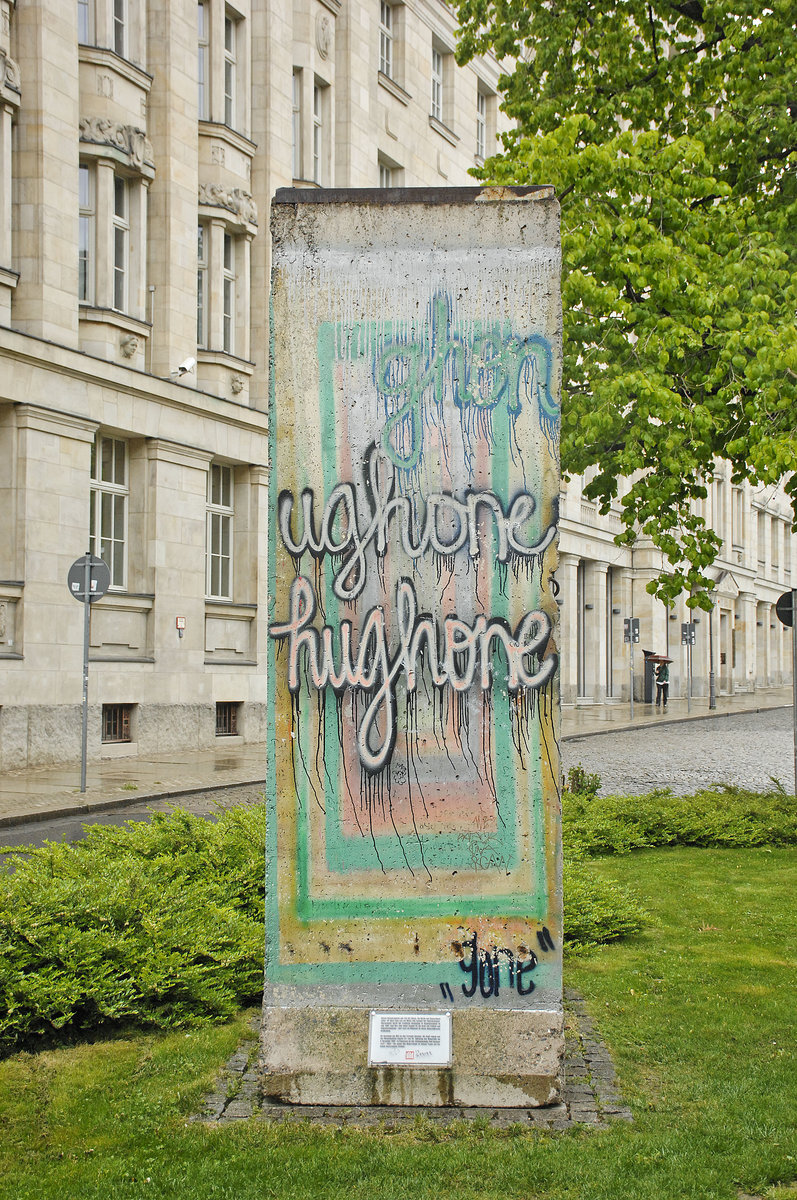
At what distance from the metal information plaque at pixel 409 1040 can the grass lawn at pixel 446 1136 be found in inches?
10.3

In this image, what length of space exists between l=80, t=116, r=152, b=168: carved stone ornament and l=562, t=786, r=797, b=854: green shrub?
47.6 ft

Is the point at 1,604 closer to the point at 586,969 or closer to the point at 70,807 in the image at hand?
the point at 70,807

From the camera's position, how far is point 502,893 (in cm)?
484

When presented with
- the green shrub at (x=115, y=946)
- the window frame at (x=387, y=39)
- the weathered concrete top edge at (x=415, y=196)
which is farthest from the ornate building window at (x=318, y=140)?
the weathered concrete top edge at (x=415, y=196)

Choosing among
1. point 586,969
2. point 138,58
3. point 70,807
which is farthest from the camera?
point 138,58

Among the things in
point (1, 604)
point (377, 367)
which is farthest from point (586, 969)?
point (1, 604)

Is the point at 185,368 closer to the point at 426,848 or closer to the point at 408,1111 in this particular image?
the point at 426,848

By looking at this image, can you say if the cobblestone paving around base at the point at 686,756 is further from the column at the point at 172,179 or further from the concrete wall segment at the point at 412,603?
the column at the point at 172,179

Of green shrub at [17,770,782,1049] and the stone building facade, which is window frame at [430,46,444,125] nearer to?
the stone building facade

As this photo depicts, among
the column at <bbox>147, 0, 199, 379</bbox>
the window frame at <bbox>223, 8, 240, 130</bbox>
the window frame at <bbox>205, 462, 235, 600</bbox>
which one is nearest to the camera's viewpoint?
the column at <bbox>147, 0, 199, 379</bbox>

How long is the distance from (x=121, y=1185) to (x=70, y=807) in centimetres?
1103

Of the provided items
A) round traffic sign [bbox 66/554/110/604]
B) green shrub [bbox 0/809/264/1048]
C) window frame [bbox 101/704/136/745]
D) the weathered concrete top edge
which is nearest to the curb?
window frame [bbox 101/704/136/745]

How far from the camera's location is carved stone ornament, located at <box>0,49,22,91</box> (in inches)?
755

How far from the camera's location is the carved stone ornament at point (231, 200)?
24388 millimetres
